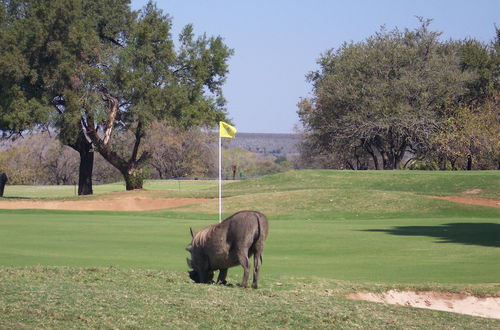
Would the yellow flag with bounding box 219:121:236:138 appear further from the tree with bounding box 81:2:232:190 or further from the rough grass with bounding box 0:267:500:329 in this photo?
the tree with bounding box 81:2:232:190

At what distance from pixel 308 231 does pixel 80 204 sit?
19095 mm

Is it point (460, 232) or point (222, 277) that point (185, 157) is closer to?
point (460, 232)

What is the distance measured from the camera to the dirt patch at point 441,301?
44.4 feet

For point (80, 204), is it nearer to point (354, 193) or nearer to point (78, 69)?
point (78, 69)

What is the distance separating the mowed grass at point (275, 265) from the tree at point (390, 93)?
22.5 metres

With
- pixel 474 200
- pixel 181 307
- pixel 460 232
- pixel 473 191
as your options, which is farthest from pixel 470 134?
pixel 181 307

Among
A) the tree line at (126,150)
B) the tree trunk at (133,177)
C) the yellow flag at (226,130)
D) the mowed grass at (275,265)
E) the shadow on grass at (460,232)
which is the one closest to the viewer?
the mowed grass at (275,265)

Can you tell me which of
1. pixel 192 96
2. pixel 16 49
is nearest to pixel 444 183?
pixel 192 96

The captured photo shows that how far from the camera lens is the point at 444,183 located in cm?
4191

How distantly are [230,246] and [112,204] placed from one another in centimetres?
2927

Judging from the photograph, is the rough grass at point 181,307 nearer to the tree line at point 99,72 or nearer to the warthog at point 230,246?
the warthog at point 230,246

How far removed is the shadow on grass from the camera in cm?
2256

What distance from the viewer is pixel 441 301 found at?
1384 centimetres

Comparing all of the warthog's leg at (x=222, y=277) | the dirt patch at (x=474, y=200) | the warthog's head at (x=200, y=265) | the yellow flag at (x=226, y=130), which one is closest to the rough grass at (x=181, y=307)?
the warthog's head at (x=200, y=265)
